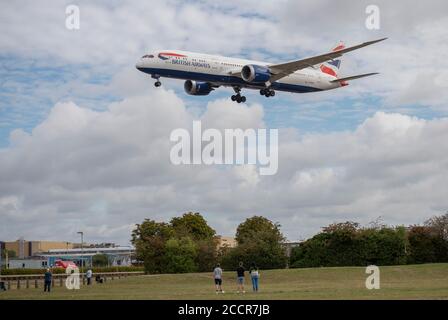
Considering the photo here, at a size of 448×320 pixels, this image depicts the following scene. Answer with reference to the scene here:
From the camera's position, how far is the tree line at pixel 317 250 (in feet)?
269

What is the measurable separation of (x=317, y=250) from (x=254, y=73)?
24170 millimetres

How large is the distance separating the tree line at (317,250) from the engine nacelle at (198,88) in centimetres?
2257

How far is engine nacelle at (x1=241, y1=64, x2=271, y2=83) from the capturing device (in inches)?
2682

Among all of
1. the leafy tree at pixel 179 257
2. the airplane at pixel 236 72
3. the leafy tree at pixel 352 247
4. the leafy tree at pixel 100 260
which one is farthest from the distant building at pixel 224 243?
the airplane at pixel 236 72

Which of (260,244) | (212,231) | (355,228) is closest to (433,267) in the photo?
(355,228)

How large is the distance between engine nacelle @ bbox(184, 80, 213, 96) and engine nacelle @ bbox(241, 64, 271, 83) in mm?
3912

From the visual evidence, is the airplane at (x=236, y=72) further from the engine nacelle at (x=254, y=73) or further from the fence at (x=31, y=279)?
the fence at (x=31, y=279)

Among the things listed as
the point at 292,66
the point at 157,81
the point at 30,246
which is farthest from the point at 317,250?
the point at 30,246

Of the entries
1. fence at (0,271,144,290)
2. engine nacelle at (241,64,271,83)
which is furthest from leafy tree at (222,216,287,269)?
engine nacelle at (241,64,271,83)

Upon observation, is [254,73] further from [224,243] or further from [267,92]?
[224,243]
